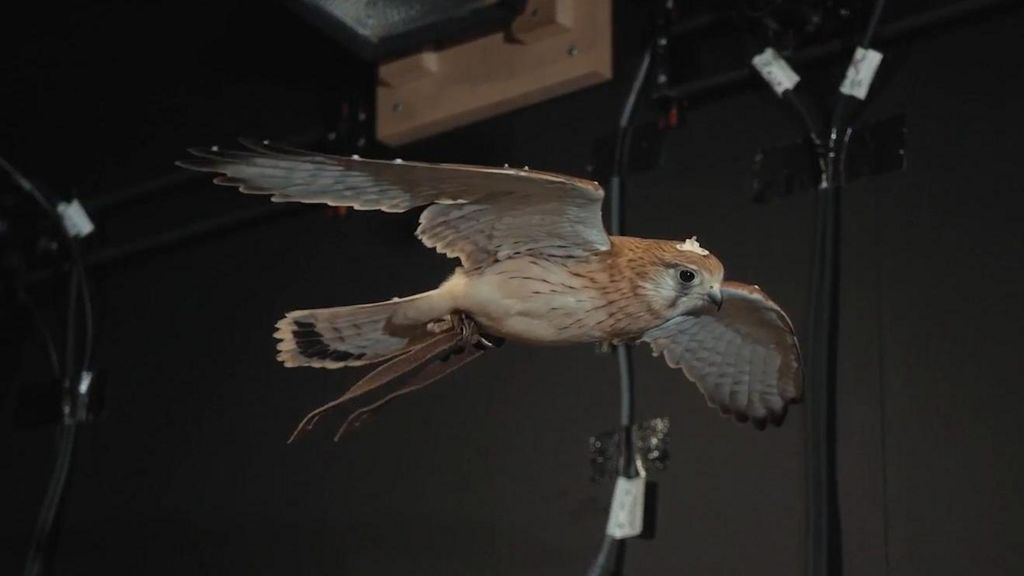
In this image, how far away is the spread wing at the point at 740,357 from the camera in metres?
1.36

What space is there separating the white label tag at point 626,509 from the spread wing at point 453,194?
67 centimetres

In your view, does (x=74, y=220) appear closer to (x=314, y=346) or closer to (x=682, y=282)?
(x=314, y=346)

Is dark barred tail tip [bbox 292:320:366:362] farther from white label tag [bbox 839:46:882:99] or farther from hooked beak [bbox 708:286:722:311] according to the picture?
white label tag [bbox 839:46:882:99]

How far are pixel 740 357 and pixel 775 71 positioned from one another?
0.58 metres

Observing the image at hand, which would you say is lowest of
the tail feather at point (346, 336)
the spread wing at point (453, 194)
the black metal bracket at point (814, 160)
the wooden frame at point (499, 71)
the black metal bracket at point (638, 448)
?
the black metal bracket at point (638, 448)

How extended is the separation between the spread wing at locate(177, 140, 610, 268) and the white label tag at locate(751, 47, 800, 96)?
0.80 metres

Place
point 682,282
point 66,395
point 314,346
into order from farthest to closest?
point 66,395 < point 314,346 < point 682,282

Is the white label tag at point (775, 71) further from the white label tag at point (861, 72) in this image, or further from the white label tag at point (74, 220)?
the white label tag at point (74, 220)

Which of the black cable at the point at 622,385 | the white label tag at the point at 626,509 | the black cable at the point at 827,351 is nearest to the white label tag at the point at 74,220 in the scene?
the black cable at the point at 622,385

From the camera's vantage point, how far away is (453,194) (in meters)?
1.13

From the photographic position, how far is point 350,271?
7.43 feet

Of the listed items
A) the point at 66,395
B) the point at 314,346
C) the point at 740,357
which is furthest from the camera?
the point at 66,395

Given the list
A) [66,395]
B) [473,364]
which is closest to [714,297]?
[473,364]

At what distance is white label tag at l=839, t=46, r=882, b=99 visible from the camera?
176 cm
